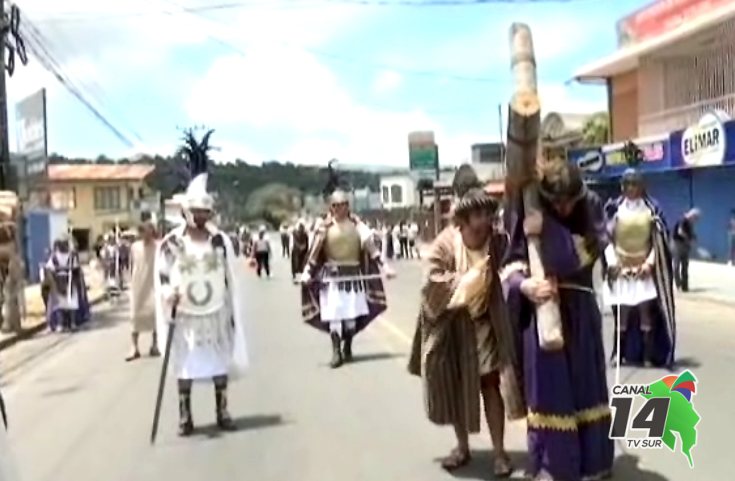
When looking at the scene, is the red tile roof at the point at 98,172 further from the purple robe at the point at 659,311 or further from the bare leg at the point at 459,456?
the bare leg at the point at 459,456

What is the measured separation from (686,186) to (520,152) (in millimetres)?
28494

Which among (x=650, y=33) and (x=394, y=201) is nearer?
(x=650, y=33)

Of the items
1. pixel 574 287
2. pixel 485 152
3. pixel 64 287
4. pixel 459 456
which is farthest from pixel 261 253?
pixel 485 152

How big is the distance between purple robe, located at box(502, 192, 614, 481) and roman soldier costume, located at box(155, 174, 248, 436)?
326cm

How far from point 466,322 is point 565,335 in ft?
2.68

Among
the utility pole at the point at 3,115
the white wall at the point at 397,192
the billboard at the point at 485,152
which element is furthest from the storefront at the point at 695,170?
the white wall at the point at 397,192

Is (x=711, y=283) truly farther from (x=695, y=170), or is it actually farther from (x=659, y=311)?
(x=659, y=311)

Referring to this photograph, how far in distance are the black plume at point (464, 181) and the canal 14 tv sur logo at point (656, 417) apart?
1.54 metres

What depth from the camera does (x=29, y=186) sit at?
82.1 ft

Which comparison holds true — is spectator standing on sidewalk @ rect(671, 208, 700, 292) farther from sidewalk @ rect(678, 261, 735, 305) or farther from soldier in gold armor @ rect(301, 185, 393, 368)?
soldier in gold armor @ rect(301, 185, 393, 368)

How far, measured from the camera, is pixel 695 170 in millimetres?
31828

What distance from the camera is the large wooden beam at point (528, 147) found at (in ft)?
17.8

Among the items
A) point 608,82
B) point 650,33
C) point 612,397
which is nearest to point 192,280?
point 612,397

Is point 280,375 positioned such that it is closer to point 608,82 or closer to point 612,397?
point 612,397
